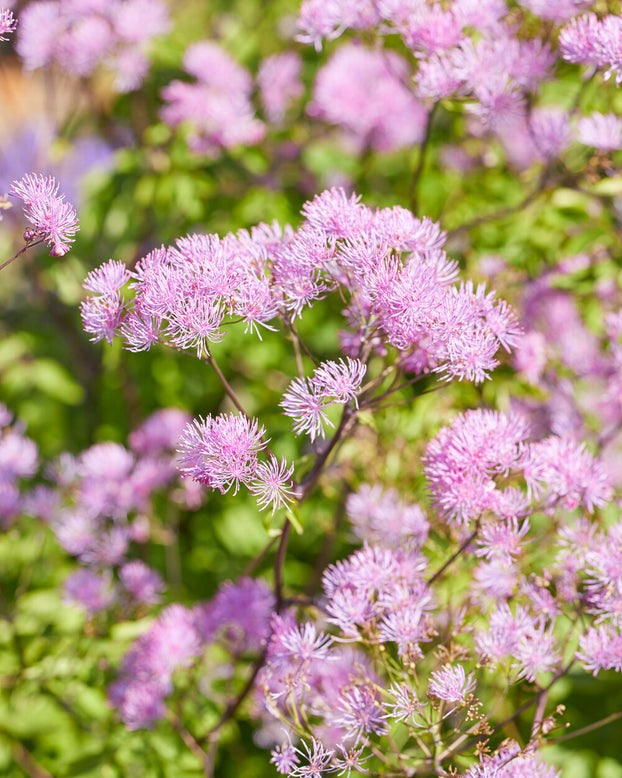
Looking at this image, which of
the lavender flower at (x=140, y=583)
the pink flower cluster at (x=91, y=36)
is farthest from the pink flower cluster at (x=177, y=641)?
the pink flower cluster at (x=91, y=36)

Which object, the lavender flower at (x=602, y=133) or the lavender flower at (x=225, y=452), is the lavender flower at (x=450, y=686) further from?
the lavender flower at (x=602, y=133)

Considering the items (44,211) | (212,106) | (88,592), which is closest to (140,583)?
(88,592)

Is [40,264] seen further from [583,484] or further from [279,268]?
[583,484]

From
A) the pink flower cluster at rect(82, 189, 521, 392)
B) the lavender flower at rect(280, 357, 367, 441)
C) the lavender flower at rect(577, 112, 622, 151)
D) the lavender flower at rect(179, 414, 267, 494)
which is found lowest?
the lavender flower at rect(179, 414, 267, 494)

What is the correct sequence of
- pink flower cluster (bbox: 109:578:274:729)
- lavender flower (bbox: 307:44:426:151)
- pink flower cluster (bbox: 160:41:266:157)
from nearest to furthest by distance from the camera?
pink flower cluster (bbox: 109:578:274:729)
pink flower cluster (bbox: 160:41:266:157)
lavender flower (bbox: 307:44:426:151)

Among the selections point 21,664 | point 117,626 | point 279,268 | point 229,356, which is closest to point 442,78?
point 279,268

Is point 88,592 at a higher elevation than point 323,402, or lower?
lower

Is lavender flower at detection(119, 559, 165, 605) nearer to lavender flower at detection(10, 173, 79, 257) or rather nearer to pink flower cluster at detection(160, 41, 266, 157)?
lavender flower at detection(10, 173, 79, 257)

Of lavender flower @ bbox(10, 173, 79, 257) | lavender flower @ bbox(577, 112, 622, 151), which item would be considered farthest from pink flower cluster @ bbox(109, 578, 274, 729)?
lavender flower @ bbox(577, 112, 622, 151)

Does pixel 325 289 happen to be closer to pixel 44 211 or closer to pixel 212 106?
pixel 44 211
